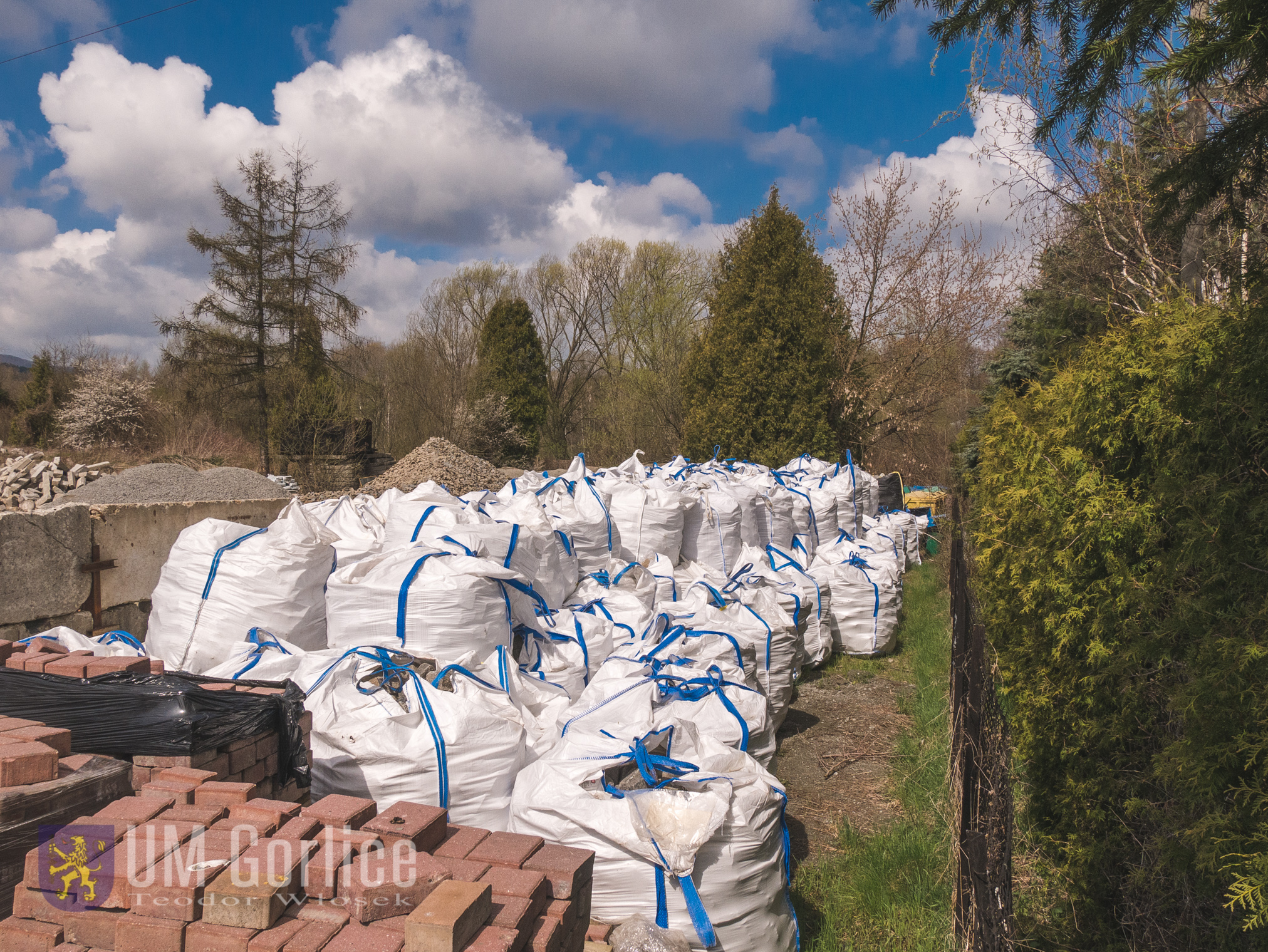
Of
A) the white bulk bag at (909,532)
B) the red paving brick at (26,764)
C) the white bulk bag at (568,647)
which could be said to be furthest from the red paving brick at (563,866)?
the white bulk bag at (909,532)

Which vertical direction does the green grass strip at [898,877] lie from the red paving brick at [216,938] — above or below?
below

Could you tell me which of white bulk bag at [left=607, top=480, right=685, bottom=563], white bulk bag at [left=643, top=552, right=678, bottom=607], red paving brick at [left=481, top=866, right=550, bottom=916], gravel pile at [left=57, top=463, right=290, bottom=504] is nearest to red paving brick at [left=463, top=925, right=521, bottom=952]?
red paving brick at [left=481, top=866, right=550, bottom=916]

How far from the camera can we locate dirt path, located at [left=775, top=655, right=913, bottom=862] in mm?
3660

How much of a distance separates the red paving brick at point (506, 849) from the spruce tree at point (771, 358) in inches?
372

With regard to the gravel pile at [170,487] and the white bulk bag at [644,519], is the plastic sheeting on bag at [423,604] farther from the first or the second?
the gravel pile at [170,487]

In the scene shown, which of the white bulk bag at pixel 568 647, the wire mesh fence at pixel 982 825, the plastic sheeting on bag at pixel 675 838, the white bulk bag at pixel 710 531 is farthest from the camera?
the white bulk bag at pixel 710 531

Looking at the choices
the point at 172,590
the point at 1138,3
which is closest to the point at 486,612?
the point at 172,590

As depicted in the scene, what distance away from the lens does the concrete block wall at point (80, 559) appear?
3732 mm

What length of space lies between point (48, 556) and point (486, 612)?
2.54 metres

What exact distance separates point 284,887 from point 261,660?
5.74 ft

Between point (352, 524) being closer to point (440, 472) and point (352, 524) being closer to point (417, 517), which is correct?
point (417, 517)

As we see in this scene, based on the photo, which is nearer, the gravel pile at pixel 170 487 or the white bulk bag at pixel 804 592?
the white bulk bag at pixel 804 592

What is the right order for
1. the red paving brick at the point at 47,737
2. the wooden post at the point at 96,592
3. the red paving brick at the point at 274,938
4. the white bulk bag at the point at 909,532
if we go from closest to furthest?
the red paving brick at the point at 274,938 → the red paving brick at the point at 47,737 → the wooden post at the point at 96,592 → the white bulk bag at the point at 909,532

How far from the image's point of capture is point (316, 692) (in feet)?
8.70
